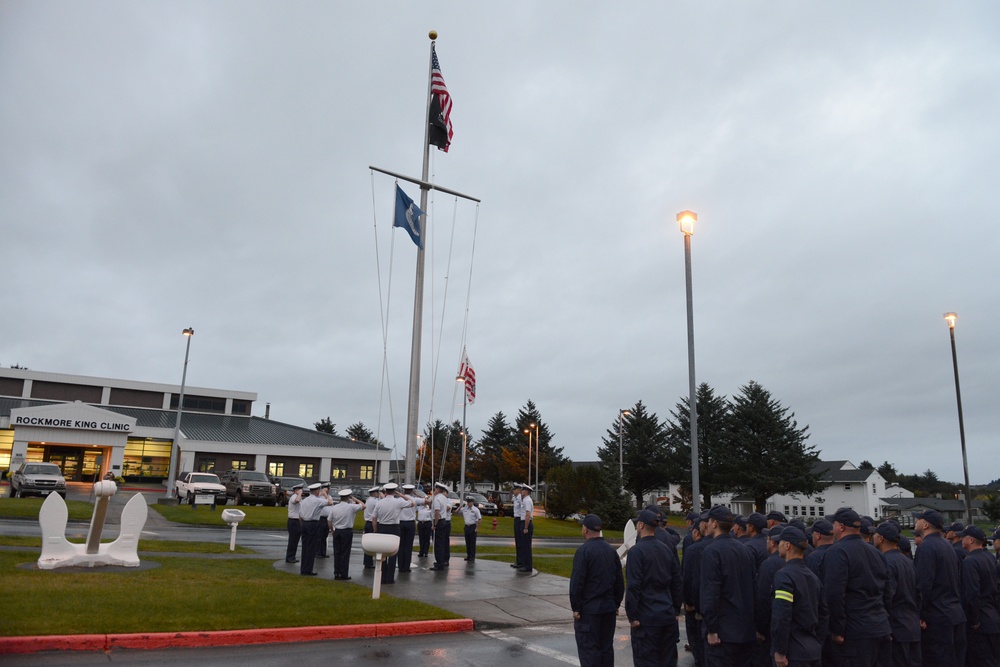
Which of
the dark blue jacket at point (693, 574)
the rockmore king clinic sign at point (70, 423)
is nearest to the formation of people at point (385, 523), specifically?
the dark blue jacket at point (693, 574)

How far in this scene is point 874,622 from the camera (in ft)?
22.5

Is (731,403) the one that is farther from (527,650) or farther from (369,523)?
(527,650)

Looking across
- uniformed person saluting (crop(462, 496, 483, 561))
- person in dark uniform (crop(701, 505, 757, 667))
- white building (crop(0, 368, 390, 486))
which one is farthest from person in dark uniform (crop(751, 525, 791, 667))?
white building (crop(0, 368, 390, 486))

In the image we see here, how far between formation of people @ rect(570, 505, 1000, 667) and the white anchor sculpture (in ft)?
29.2

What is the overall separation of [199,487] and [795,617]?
3330cm

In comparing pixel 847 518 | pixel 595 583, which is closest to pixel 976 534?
pixel 847 518

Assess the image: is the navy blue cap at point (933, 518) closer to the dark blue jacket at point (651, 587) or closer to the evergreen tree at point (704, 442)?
the dark blue jacket at point (651, 587)

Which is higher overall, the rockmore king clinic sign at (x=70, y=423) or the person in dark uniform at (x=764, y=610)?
the rockmore king clinic sign at (x=70, y=423)

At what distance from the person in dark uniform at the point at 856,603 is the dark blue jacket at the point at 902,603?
0.42 meters

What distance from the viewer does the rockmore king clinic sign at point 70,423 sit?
48.0 metres

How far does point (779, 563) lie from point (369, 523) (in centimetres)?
Result: 989

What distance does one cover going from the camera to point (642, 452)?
6731cm

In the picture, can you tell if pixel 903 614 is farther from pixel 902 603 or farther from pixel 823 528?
pixel 823 528

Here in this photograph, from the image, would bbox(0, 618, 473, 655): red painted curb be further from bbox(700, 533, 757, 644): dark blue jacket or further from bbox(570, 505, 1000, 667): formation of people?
bbox(700, 533, 757, 644): dark blue jacket
